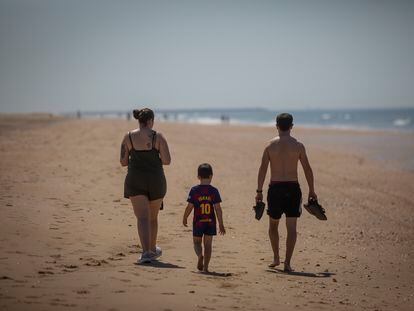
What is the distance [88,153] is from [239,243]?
40.7 feet

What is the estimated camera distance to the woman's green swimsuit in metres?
6.49

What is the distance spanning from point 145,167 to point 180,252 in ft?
5.00

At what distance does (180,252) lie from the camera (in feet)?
24.1

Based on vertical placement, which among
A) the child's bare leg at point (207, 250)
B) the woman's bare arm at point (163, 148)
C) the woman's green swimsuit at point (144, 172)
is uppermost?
the woman's bare arm at point (163, 148)

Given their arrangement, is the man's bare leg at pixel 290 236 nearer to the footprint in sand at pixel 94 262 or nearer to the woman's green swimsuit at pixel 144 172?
the woman's green swimsuit at pixel 144 172

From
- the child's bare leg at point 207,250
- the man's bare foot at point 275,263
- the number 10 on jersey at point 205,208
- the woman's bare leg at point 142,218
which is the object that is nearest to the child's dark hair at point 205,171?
the number 10 on jersey at point 205,208

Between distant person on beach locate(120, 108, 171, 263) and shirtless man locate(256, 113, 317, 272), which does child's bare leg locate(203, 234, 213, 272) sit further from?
shirtless man locate(256, 113, 317, 272)

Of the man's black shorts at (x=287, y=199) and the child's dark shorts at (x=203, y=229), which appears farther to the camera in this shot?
the man's black shorts at (x=287, y=199)

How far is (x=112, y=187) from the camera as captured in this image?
483 inches

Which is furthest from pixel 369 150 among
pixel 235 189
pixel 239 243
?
pixel 239 243

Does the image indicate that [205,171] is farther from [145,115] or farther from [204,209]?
[145,115]

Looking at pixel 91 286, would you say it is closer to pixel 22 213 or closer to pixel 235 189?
pixel 22 213

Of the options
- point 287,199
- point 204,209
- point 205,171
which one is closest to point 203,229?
point 204,209

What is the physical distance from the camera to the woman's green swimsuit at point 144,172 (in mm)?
6492
